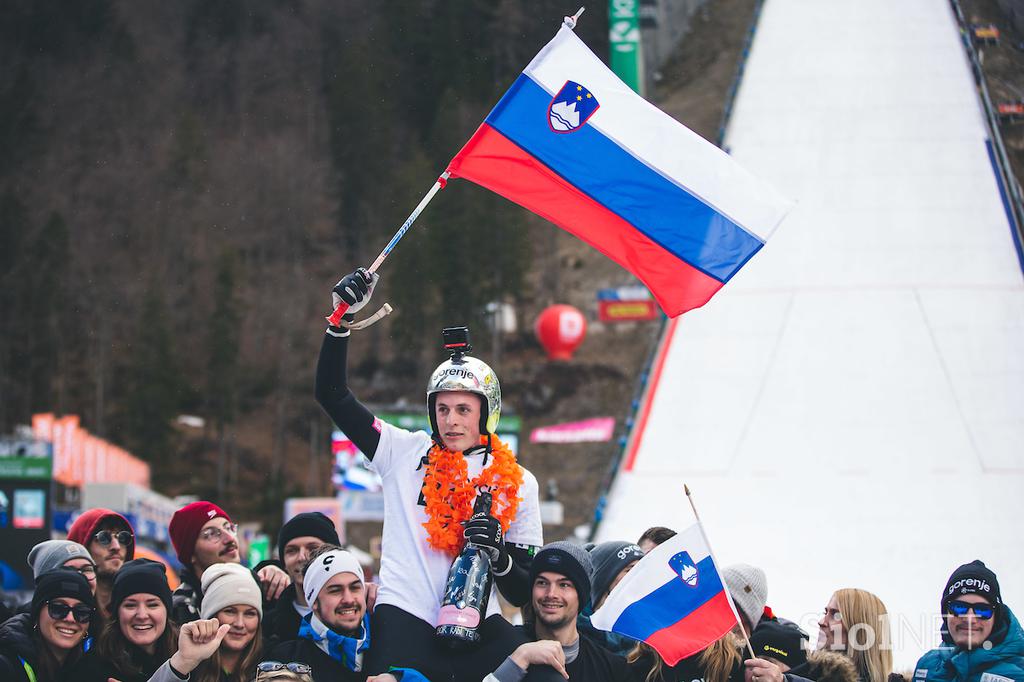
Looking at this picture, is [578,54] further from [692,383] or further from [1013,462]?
[692,383]

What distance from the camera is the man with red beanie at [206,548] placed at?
5086mm

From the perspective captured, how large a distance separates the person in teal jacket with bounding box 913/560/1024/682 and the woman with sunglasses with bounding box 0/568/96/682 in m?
2.99

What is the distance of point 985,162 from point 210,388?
37671 mm

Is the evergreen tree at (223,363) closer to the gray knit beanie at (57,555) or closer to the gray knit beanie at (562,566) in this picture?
the gray knit beanie at (57,555)

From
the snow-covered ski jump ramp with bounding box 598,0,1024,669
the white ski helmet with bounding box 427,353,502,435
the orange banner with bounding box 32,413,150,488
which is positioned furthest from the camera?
the orange banner with bounding box 32,413,150,488

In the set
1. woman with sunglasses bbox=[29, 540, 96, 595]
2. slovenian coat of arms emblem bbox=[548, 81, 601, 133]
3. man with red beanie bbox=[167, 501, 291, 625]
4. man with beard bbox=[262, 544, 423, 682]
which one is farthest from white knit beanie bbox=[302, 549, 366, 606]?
slovenian coat of arms emblem bbox=[548, 81, 601, 133]

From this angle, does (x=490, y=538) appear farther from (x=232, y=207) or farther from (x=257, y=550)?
(x=232, y=207)

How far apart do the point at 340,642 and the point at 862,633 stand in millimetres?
2011

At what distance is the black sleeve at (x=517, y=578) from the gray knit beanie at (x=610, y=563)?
0.88 m

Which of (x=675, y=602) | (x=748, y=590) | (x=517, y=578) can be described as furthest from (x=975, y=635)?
(x=517, y=578)

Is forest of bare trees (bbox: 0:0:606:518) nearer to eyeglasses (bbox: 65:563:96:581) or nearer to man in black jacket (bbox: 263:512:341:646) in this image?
man in black jacket (bbox: 263:512:341:646)

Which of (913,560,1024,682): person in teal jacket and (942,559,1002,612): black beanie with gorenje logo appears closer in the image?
(913,560,1024,682): person in teal jacket

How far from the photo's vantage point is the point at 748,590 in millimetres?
4855

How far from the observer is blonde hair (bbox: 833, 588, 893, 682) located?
183 inches
